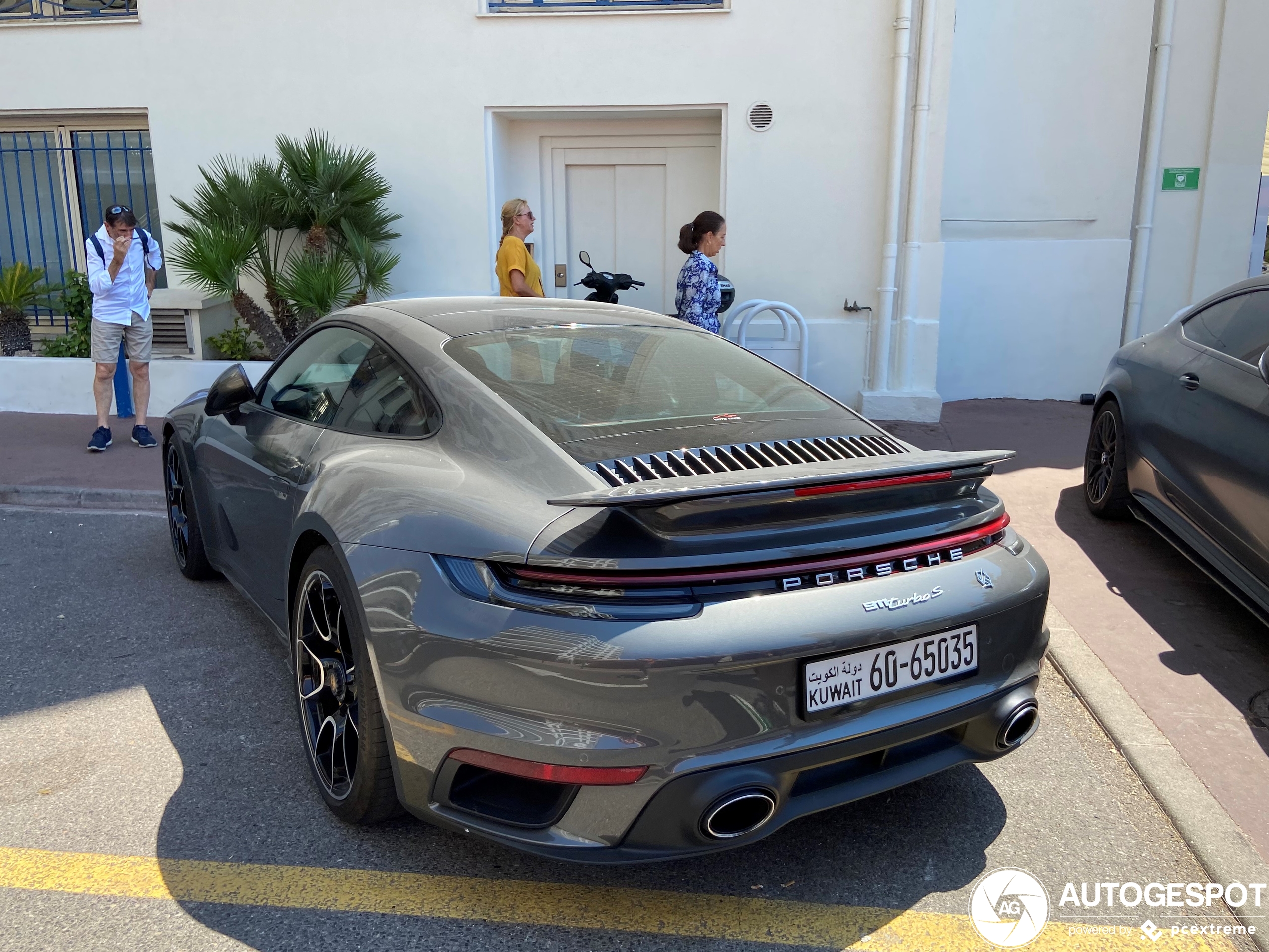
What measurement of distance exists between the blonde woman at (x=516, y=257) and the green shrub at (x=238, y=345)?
2.99 metres

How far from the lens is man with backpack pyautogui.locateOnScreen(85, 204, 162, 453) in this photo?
23.9ft

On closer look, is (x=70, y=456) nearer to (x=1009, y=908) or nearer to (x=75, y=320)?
(x=75, y=320)

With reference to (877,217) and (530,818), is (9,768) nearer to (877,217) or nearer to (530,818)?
(530,818)

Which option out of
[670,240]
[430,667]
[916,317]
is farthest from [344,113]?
[430,667]

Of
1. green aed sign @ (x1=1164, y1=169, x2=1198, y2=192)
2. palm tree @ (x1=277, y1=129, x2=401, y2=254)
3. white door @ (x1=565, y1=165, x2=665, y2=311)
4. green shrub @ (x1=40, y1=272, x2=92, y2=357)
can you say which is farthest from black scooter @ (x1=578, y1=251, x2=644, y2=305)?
green aed sign @ (x1=1164, y1=169, x2=1198, y2=192)

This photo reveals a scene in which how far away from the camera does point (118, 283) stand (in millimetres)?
7387

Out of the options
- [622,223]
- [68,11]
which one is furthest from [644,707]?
[68,11]

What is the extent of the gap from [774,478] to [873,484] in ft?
0.84

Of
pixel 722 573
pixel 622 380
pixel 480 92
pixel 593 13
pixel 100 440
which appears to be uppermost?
pixel 593 13

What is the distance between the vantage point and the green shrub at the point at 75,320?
911 centimetres

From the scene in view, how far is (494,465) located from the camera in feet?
8.52

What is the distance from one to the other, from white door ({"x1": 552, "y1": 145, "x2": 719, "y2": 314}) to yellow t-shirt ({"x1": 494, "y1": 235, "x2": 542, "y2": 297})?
228 centimetres

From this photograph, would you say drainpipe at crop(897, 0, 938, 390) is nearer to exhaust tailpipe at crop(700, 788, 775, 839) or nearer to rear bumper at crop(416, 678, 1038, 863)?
rear bumper at crop(416, 678, 1038, 863)

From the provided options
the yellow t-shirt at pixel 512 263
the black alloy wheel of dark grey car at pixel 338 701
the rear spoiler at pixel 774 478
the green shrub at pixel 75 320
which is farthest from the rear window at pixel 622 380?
the green shrub at pixel 75 320
